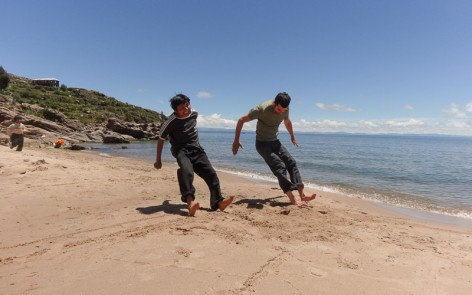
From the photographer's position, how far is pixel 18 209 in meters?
5.08

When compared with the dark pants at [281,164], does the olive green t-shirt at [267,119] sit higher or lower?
higher

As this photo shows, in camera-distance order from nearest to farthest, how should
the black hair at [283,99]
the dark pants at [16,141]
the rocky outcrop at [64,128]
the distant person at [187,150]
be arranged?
the distant person at [187,150], the black hair at [283,99], the dark pants at [16,141], the rocky outcrop at [64,128]

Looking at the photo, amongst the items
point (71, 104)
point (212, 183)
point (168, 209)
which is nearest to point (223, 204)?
point (212, 183)

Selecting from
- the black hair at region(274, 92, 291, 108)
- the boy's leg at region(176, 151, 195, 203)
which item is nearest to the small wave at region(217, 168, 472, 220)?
the black hair at region(274, 92, 291, 108)

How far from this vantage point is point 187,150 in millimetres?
5723

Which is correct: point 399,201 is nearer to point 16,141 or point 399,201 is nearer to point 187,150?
point 187,150

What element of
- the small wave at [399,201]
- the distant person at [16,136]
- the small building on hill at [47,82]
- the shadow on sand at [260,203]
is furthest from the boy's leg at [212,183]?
the small building on hill at [47,82]

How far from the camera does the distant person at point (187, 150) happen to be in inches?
214

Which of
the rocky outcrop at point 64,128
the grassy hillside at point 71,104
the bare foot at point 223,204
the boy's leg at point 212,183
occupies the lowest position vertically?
the bare foot at point 223,204

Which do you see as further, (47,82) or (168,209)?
(47,82)

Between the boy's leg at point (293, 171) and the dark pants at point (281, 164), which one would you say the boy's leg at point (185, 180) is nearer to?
the dark pants at point (281, 164)

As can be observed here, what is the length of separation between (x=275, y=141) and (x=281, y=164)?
23.1 inches

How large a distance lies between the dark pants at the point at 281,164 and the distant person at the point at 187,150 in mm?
1274

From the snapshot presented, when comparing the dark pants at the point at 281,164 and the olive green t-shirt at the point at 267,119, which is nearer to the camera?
the dark pants at the point at 281,164
